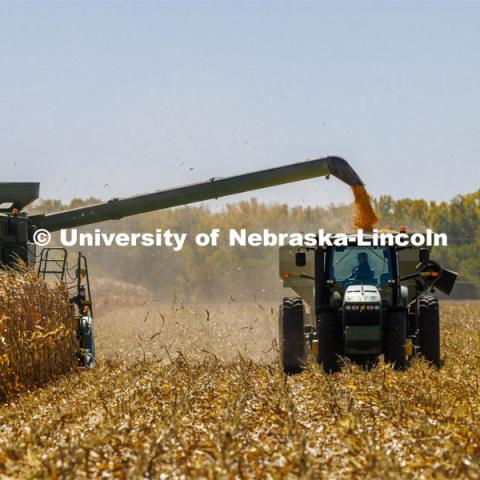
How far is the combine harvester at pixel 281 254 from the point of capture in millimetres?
12781

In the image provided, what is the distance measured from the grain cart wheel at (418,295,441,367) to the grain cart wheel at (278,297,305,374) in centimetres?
175

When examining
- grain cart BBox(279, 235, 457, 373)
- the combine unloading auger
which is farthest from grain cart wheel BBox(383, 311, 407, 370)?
the combine unloading auger

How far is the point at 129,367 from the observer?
14.2 meters

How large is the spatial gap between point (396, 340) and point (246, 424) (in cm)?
444

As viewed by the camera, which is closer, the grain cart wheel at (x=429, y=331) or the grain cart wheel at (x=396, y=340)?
the grain cart wheel at (x=396, y=340)

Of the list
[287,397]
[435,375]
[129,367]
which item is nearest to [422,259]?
[435,375]

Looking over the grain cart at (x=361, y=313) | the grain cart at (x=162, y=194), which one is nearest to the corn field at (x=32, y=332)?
the grain cart at (x=162, y=194)

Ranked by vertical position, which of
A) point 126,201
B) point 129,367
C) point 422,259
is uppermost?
point 126,201

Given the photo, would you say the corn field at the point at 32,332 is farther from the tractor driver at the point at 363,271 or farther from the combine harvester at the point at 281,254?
the tractor driver at the point at 363,271

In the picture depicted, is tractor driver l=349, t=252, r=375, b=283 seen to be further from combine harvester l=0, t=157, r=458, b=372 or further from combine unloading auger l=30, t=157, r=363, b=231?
combine unloading auger l=30, t=157, r=363, b=231

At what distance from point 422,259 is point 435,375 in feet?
6.10

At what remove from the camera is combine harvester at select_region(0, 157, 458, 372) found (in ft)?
41.9

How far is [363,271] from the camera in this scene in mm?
13109

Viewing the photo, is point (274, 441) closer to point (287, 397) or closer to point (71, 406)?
point (287, 397)
